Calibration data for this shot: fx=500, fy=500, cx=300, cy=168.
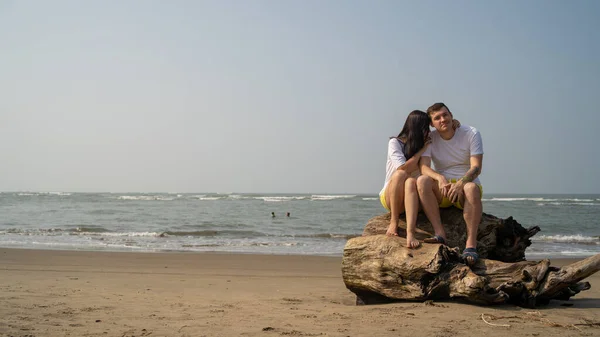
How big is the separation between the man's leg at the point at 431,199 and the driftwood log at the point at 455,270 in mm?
243

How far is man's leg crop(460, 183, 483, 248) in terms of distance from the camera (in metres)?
5.38

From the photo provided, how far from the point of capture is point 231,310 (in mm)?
5398

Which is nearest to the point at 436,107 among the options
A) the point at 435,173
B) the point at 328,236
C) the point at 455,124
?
the point at 455,124

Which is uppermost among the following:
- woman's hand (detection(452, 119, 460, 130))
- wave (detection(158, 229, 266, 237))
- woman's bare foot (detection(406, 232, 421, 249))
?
woman's hand (detection(452, 119, 460, 130))

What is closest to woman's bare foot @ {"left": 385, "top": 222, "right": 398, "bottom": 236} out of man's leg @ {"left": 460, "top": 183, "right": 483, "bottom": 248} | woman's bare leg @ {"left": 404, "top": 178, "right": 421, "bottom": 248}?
woman's bare leg @ {"left": 404, "top": 178, "right": 421, "bottom": 248}

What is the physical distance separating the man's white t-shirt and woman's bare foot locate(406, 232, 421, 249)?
914 millimetres

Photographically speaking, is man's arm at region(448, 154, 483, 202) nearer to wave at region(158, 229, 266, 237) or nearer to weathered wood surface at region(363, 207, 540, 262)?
weathered wood surface at region(363, 207, 540, 262)

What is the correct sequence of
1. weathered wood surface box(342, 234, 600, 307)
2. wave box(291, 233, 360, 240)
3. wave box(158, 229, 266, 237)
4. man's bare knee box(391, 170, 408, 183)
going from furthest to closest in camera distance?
wave box(158, 229, 266, 237)
wave box(291, 233, 360, 240)
man's bare knee box(391, 170, 408, 183)
weathered wood surface box(342, 234, 600, 307)

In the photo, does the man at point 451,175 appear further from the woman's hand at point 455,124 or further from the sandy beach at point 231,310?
the sandy beach at point 231,310

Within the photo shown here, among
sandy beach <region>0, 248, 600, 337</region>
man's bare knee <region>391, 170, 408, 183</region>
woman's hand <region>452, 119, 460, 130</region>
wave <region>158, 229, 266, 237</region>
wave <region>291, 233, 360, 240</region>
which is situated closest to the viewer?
sandy beach <region>0, 248, 600, 337</region>

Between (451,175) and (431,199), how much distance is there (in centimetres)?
54

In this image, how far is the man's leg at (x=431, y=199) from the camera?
5480 millimetres

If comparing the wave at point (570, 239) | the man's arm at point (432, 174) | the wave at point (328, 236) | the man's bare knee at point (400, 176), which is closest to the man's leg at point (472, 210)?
the man's arm at point (432, 174)

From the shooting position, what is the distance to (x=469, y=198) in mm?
5398
